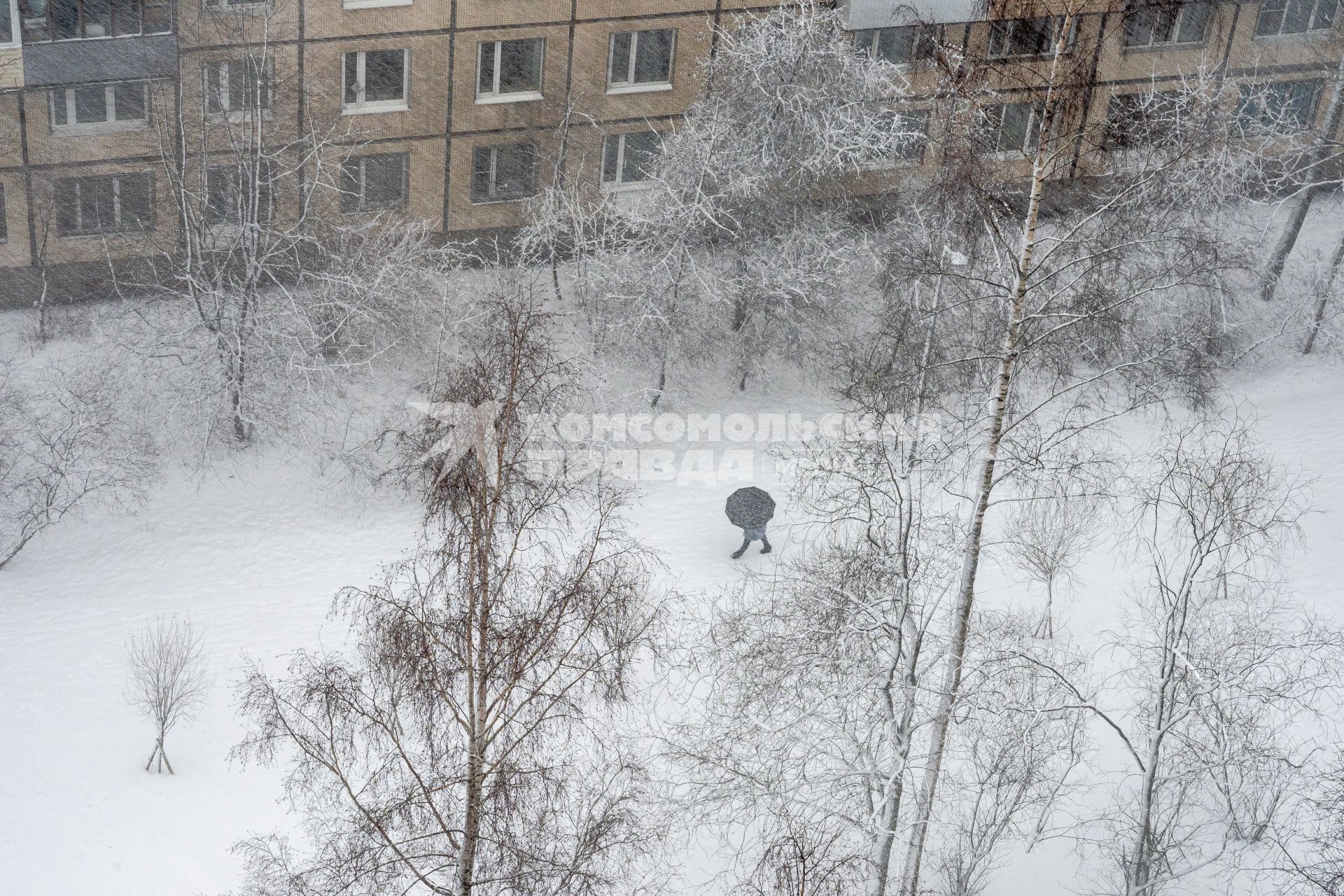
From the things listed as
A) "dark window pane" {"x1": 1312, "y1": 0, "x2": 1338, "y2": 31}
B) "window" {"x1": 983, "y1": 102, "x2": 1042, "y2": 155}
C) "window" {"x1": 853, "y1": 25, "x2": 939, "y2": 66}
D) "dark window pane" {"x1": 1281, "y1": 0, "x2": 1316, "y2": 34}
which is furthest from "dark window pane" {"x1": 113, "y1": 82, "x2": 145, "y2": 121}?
"dark window pane" {"x1": 1312, "y1": 0, "x2": 1338, "y2": 31}

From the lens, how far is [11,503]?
2805 cm

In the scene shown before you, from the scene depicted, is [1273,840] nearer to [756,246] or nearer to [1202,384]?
[1202,384]

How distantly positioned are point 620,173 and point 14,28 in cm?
1248

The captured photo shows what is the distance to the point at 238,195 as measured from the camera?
29.8 metres

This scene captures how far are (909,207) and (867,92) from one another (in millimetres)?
2487

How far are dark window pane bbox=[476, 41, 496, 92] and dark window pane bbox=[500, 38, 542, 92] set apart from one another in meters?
0.17

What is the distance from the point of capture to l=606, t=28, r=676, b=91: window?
33.8 meters

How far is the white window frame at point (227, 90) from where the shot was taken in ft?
96.3

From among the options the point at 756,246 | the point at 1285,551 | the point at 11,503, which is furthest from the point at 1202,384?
the point at 11,503

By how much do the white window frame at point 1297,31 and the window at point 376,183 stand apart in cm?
2005

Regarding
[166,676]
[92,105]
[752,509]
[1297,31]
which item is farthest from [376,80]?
[1297,31]

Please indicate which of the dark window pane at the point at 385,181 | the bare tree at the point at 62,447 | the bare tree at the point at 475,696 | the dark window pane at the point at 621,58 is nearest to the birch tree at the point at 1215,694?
the bare tree at the point at 475,696

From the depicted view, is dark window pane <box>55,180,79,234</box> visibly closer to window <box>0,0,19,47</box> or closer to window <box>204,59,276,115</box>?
window <box>0,0,19,47</box>

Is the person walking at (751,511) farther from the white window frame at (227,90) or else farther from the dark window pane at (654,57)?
the white window frame at (227,90)
